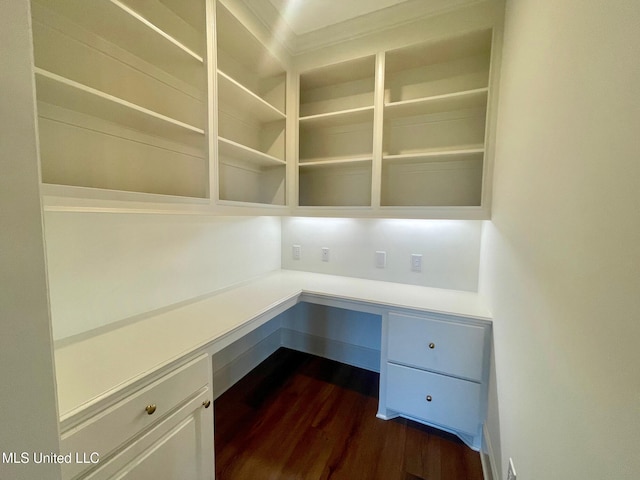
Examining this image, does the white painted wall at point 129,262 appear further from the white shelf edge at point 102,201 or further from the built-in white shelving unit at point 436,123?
the built-in white shelving unit at point 436,123

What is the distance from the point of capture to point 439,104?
1.66 meters

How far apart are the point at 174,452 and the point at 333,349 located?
1.58 metres

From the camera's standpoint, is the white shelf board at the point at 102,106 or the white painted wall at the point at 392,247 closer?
the white shelf board at the point at 102,106

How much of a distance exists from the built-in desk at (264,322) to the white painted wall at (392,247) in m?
0.10

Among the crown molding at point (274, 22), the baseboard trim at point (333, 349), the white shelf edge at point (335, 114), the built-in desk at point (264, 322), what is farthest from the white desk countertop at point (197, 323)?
the crown molding at point (274, 22)

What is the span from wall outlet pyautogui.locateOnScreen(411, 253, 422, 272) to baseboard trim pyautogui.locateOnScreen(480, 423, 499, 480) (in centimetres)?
100

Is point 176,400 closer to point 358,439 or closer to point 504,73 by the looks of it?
point 358,439

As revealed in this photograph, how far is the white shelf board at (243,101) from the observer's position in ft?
4.79

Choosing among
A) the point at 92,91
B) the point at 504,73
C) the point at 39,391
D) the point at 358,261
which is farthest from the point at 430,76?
the point at 39,391

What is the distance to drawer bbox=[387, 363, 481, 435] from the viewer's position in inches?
56.9

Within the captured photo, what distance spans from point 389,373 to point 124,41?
89.0 inches

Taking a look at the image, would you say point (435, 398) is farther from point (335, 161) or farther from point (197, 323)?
point (335, 161)

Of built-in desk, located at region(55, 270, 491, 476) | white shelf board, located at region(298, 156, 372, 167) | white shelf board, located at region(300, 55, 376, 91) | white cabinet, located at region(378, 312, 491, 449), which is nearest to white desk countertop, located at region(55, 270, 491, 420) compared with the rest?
built-in desk, located at region(55, 270, 491, 476)

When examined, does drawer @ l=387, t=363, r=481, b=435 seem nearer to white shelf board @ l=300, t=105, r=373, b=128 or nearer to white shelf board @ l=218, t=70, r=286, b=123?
white shelf board @ l=300, t=105, r=373, b=128
